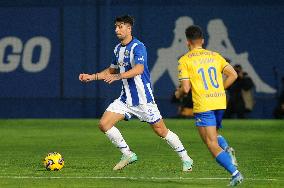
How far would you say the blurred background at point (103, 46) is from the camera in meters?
33.0

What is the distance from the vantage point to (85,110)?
110 ft

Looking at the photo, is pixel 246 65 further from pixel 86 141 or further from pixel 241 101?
pixel 86 141

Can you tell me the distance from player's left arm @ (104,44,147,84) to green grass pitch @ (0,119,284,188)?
4.39 feet

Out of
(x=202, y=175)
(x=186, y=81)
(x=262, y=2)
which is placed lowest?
(x=202, y=175)

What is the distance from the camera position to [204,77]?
40.8 ft

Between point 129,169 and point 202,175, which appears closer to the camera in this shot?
point 202,175

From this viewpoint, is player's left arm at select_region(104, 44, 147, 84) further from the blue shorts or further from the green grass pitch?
the blue shorts

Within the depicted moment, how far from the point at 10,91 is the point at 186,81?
860 inches

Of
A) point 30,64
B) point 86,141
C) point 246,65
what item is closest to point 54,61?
point 30,64

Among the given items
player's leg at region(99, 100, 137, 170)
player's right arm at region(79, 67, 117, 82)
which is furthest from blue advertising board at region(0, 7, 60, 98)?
player's right arm at region(79, 67, 117, 82)

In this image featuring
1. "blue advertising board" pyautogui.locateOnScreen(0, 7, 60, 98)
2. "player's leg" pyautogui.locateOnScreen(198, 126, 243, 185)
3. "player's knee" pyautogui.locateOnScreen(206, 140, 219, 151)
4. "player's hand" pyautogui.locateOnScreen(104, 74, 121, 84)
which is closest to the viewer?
"player's leg" pyautogui.locateOnScreen(198, 126, 243, 185)

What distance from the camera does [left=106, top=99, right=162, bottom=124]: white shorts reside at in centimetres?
1470

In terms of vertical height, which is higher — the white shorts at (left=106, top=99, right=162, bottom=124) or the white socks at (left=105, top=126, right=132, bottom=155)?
the white shorts at (left=106, top=99, right=162, bottom=124)

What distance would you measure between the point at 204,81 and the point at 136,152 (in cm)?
674
